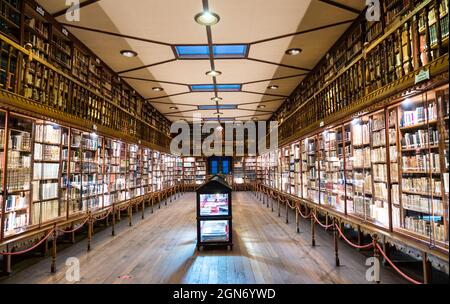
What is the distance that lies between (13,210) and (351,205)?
518 centimetres

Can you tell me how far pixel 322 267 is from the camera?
13.6ft

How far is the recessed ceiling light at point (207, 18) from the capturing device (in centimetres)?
493

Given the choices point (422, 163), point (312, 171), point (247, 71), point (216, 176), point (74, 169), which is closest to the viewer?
point (422, 163)

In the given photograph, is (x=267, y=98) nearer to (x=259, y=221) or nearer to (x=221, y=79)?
(x=221, y=79)

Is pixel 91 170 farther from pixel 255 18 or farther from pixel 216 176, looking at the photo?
pixel 255 18

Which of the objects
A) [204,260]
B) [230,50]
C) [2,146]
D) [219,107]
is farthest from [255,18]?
[219,107]

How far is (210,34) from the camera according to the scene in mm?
5730

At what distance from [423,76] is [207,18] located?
3486 mm

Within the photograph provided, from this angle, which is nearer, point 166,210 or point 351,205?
point 351,205

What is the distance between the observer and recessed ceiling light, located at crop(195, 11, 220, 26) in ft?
16.2

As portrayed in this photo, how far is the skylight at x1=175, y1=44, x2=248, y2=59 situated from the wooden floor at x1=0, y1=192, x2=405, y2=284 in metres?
4.06
